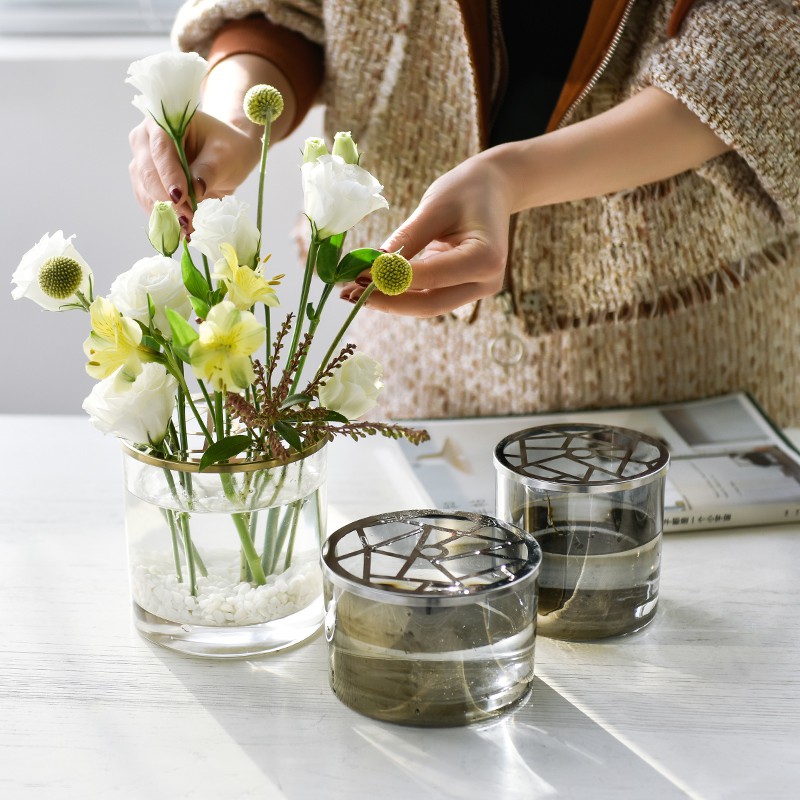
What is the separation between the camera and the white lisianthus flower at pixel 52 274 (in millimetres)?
478

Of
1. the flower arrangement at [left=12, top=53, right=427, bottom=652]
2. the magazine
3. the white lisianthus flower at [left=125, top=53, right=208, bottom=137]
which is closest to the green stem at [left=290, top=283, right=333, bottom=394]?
the flower arrangement at [left=12, top=53, right=427, bottom=652]

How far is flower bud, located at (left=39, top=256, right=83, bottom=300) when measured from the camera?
1.56 feet

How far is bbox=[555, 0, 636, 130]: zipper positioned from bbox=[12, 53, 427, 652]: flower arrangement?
343mm

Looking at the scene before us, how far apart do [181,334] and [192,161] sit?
0.24 meters

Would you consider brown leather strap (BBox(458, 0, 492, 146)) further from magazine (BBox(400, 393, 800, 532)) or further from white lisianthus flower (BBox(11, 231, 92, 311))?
white lisianthus flower (BBox(11, 231, 92, 311))

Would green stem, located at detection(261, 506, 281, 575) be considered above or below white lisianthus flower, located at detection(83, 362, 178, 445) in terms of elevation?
below

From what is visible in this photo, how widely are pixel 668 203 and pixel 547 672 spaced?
466mm

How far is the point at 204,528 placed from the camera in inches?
21.4

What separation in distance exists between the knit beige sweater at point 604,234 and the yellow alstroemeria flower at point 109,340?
452mm

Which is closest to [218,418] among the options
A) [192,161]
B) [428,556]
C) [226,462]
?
[226,462]

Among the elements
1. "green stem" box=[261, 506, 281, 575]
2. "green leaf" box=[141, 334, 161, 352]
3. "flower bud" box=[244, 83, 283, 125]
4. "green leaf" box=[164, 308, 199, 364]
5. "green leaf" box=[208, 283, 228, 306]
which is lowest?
"green stem" box=[261, 506, 281, 575]

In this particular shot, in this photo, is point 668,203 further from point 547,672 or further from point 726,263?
point 547,672

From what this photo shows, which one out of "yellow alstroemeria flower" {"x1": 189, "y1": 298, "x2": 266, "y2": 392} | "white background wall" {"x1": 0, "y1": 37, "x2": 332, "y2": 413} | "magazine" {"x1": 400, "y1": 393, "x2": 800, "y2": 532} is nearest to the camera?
"yellow alstroemeria flower" {"x1": 189, "y1": 298, "x2": 266, "y2": 392}

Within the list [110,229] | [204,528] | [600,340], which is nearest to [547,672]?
[204,528]
